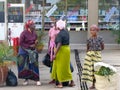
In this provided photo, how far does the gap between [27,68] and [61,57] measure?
1122mm

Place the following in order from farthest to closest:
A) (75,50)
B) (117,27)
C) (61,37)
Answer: (117,27) → (75,50) → (61,37)

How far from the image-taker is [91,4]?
22938mm

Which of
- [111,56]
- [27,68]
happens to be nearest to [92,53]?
[27,68]

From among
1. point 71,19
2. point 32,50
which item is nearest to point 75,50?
point 71,19

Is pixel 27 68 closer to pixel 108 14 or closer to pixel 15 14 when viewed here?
pixel 15 14

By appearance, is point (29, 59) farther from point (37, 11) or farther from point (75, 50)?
point (37, 11)

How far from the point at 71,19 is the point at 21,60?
1162 centimetres

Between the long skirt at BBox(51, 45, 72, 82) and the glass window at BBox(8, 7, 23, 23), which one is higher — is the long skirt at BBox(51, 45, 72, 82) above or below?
below

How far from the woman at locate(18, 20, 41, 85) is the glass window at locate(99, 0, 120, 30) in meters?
11.6

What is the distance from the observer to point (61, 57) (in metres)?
11.7

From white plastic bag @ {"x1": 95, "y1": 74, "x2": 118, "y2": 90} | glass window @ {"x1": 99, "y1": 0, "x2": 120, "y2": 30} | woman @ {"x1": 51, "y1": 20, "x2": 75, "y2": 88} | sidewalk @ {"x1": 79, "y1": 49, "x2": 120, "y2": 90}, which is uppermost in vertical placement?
glass window @ {"x1": 99, "y1": 0, "x2": 120, "y2": 30}

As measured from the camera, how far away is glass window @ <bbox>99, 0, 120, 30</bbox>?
2355 cm

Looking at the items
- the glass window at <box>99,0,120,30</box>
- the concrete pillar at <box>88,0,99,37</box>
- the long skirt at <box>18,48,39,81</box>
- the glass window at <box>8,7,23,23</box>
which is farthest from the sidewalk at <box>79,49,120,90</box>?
the long skirt at <box>18,48,39,81</box>

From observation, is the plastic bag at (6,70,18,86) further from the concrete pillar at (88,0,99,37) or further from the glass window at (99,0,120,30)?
the glass window at (99,0,120,30)
